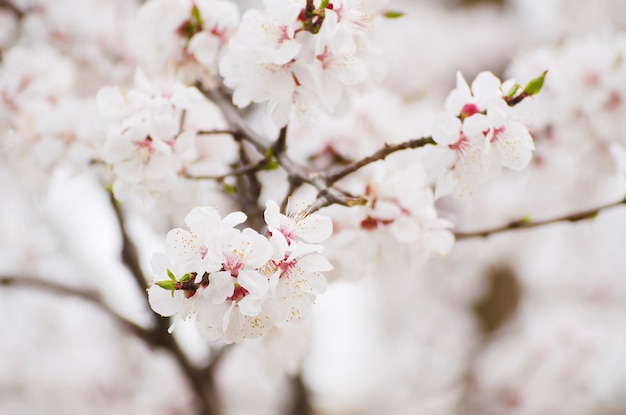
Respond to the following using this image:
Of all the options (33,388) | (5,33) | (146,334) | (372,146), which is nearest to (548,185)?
(372,146)

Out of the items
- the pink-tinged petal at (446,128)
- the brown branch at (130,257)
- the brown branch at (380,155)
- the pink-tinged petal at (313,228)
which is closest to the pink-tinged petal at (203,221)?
the pink-tinged petal at (313,228)

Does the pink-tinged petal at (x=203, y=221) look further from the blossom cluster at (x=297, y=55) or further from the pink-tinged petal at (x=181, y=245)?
the blossom cluster at (x=297, y=55)

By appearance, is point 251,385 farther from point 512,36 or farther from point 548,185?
point 512,36

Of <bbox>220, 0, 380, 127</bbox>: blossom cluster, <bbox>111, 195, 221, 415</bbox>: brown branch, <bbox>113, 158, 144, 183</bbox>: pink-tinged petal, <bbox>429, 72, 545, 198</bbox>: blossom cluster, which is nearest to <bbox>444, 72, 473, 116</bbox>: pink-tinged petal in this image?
<bbox>429, 72, 545, 198</bbox>: blossom cluster

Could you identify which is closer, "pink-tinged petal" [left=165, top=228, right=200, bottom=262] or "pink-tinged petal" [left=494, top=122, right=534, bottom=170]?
"pink-tinged petal" [left=165, top=228, right=200, bottom=262]

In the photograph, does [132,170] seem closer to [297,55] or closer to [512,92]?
[297,55]

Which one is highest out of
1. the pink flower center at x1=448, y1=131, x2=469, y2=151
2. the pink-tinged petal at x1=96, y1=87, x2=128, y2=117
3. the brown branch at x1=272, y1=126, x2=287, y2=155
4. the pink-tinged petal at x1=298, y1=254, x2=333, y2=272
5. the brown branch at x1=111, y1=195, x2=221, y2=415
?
the pink-tinged petal at x1=96, y1=87, x2=128, y2=117

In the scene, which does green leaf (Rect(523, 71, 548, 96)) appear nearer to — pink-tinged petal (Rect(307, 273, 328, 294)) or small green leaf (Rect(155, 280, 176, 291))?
pink-tinged petal (Rect(307, 273, 328, 294))
